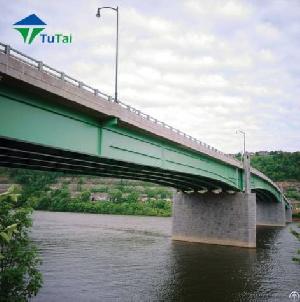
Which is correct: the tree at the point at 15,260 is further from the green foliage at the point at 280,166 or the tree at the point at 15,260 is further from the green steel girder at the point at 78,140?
the green foliage at the point at 280,166

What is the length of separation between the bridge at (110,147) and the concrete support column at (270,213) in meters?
44.7

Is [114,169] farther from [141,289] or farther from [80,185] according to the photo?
[80,185]

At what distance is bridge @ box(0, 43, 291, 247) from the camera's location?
15.9m

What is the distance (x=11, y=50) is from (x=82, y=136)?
6.24 meters

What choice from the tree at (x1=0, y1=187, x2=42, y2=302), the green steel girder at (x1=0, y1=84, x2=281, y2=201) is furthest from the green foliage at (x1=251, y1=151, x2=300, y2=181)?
the tree at (x1=0, y1=187, x2=42, y2=302)

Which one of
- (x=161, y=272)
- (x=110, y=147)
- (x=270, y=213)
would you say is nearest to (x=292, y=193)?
(x=270, y=213)

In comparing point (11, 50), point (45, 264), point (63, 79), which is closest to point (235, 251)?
point (45, 264)

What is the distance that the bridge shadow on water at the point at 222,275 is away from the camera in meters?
23.4

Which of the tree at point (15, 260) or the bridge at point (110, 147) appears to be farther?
the bridge at point (110, 147)

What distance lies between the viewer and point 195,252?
40281mm

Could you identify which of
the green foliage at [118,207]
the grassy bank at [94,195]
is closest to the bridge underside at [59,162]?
the grassy bank at [94,195]

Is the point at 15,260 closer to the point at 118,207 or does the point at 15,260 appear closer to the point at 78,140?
the point at 78,140

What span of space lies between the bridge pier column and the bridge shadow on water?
8.41 feet

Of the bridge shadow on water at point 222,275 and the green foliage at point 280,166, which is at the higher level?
the green foliage at point 280,166
